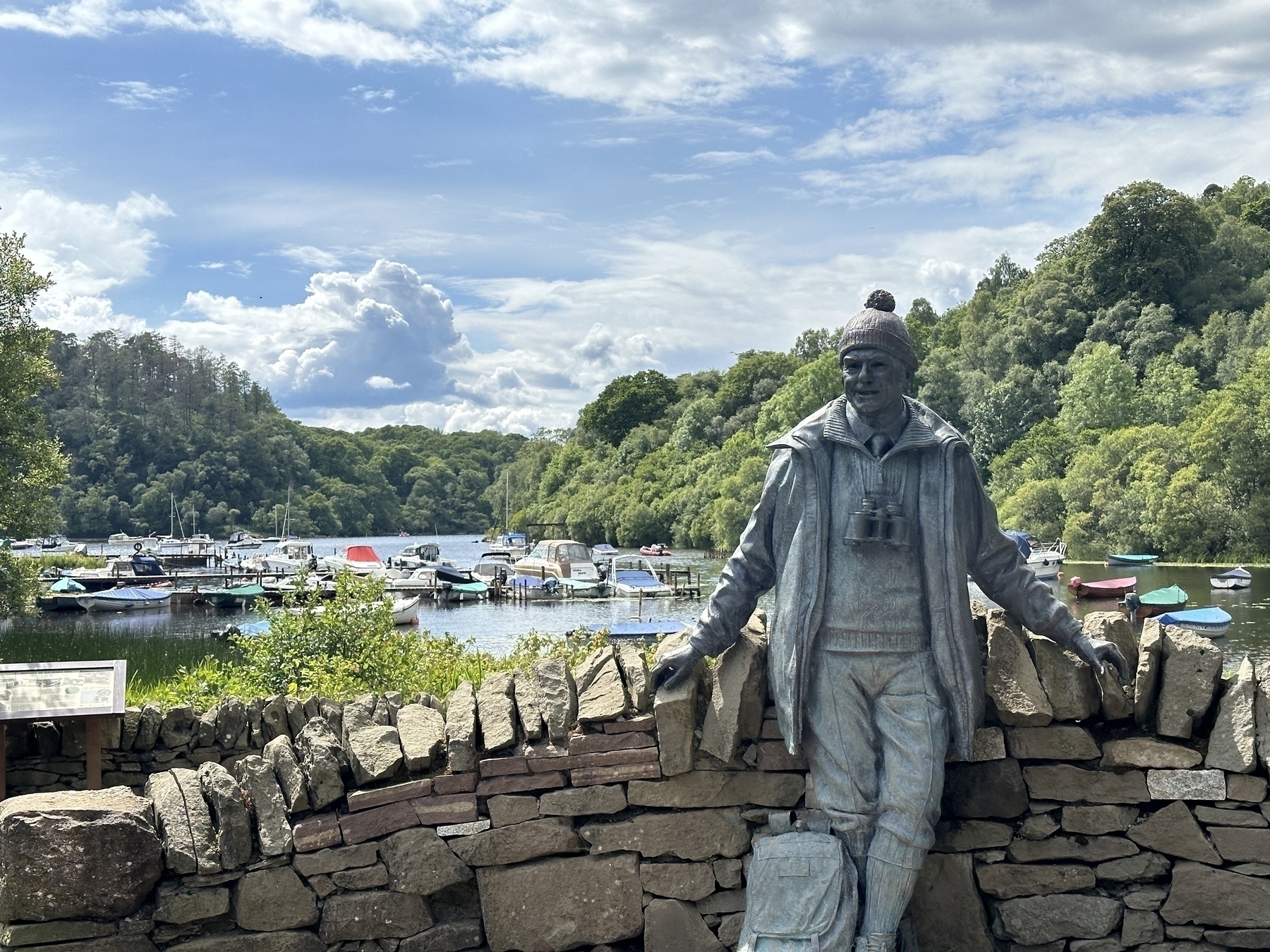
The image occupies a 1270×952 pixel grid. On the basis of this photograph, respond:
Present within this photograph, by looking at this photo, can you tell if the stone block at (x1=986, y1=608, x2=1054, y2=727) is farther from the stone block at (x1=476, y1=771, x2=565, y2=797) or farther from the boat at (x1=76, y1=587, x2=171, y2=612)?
the boat at (x1=76, y1=587, x2=171, y2=612)

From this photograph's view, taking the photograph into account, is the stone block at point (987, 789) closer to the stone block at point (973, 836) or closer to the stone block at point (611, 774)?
the stone block at point (973, 836)

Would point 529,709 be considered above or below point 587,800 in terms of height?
above

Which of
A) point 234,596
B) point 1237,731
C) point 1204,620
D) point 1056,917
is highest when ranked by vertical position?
point 1237,731

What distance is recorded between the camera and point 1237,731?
5.09 m

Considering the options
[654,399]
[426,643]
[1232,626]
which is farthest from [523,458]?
[426,643]

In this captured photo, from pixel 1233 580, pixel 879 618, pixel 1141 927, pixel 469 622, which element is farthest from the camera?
pixel 469 622

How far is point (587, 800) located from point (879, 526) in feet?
5.79

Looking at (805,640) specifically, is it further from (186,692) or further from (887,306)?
(186,692)

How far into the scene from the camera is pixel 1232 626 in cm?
3206

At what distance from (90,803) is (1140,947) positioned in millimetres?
4561

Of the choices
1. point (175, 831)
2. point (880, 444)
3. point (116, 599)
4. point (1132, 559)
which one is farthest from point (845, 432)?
point (1132, 559)

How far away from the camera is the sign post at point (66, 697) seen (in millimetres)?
6961

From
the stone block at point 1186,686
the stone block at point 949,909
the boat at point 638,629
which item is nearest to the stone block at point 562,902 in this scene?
the stone block at point 949,909

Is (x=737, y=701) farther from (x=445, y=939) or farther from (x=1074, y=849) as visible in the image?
(x=445, y=939)
